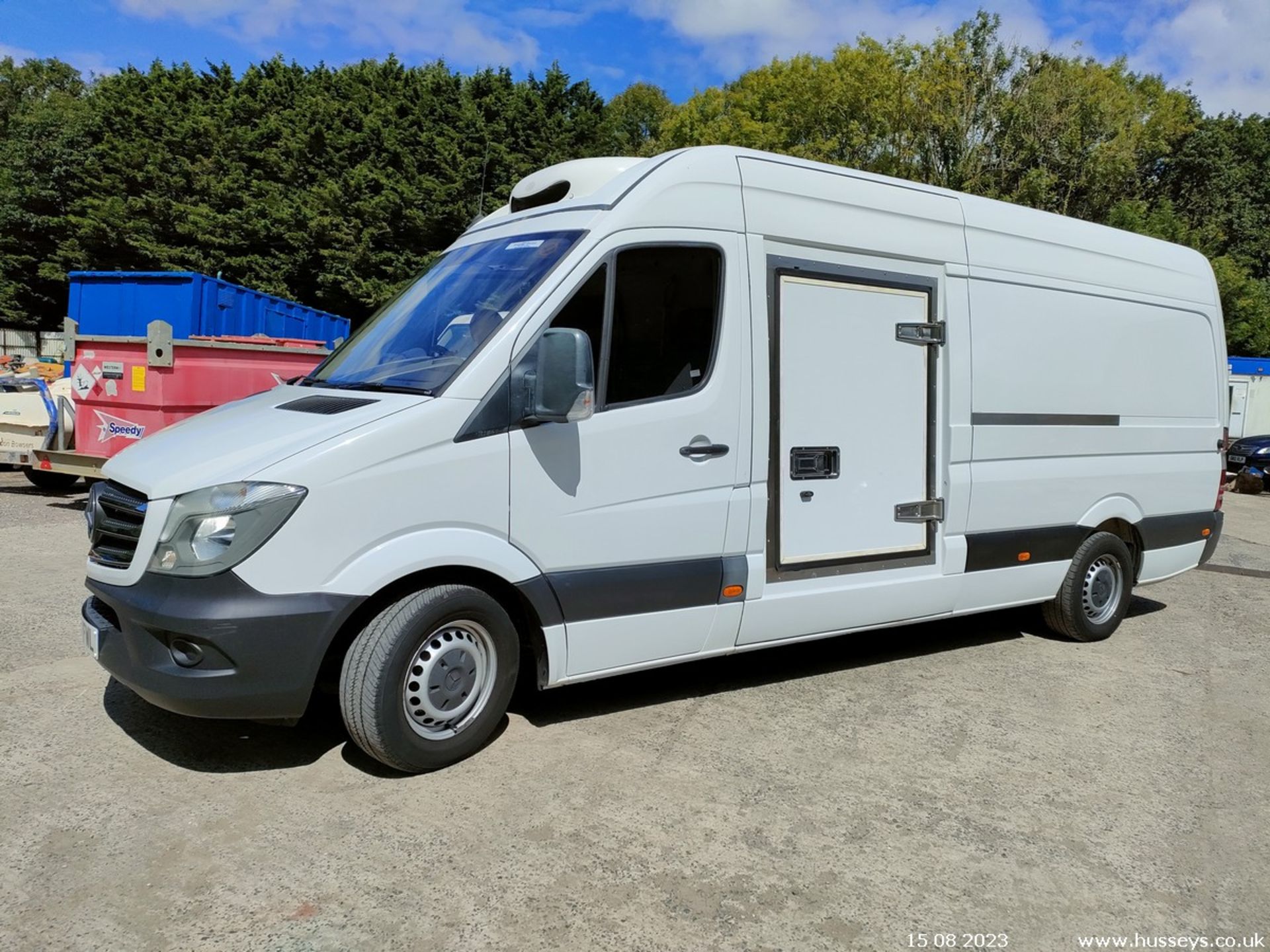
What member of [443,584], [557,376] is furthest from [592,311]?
[443,584]

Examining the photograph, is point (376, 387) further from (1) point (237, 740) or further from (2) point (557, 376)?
(1) point (237, 740)

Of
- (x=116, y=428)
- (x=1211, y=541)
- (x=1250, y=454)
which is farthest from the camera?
(x=1250, y=454)

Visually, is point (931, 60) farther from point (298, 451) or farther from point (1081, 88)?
point (298, 451)

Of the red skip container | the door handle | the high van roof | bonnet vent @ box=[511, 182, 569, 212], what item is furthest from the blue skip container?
the door handle

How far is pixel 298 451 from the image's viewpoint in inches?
143

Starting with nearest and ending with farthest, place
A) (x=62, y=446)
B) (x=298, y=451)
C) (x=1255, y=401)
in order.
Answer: (x=298, y=451)
(x=62, y=446)
(x=1255, y=401)

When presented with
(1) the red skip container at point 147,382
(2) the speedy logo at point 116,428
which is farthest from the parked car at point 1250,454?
(2) the speedy logo at point 116,428

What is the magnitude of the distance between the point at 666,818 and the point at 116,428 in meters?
7.98

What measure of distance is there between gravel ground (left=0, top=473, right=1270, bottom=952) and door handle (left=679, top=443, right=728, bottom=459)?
1.28 metres

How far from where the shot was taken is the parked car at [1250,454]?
→ 19.5 metres

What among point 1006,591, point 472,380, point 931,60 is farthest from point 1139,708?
point 931,60

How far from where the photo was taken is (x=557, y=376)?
3.94 m

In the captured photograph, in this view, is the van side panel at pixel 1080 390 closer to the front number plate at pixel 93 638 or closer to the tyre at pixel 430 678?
the tyre at pixel 430 678

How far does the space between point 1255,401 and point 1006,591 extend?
76.1 feet
